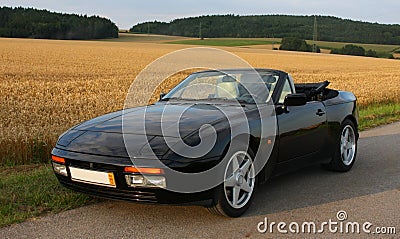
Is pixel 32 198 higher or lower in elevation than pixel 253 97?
lower

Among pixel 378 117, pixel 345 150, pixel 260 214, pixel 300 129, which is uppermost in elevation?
pixel 300 129

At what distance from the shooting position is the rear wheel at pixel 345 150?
19.3 ft

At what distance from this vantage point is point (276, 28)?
98562 millimetres

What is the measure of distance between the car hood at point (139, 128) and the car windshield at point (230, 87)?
33cm

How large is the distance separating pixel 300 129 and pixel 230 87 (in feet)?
2.93

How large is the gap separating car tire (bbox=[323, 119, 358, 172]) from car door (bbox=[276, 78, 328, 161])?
476 mm

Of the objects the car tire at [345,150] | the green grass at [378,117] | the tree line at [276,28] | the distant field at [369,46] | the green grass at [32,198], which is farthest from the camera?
the tree line at [276,28]

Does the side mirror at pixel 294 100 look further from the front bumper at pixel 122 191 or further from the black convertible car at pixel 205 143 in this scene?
the front bumper at pixel 122 191

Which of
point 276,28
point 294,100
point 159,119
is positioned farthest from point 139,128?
point 276,28

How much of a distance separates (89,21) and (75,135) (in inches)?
3487

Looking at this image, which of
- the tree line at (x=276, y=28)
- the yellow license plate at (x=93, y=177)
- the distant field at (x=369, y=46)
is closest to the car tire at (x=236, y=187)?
the yellow license plate at (x=93, y=177)

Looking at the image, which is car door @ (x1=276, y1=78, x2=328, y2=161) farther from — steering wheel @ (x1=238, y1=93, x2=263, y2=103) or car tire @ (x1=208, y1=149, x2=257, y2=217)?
car tire @ (x1=208, y1=149, x2=257, y2=217)

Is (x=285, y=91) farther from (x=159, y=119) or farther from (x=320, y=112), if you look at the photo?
(x=159, y=119)

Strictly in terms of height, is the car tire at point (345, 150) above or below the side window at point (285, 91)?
below
